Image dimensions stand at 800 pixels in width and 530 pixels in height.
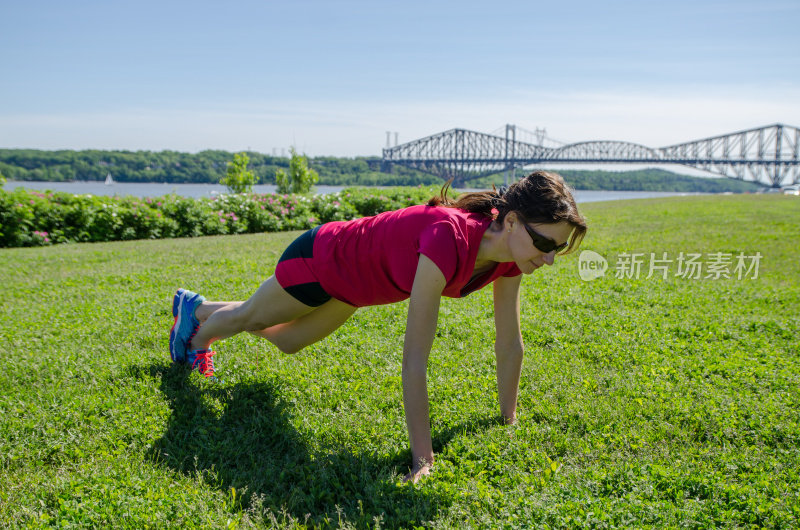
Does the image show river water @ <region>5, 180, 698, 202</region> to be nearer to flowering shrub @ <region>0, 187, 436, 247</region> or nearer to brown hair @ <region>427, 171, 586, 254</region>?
flowering shrub @ <region>0, 187, 436, 247</region>

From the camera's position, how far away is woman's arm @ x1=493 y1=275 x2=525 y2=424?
A: 3160mm

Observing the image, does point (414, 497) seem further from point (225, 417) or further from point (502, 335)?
point (225, 417)

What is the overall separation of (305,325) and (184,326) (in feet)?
2.83

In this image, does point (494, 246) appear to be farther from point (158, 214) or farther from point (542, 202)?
point (158, 214)

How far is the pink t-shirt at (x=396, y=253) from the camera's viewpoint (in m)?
2.59

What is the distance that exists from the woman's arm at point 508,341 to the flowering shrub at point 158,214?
10.9 meters

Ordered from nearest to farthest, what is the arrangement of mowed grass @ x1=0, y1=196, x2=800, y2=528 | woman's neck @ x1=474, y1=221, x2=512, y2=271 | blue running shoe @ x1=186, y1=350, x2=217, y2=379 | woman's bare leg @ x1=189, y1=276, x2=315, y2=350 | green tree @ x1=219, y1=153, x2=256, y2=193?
mowed grass @ x1=0, y1=196, x2=800, y2=528
woman's neck @ x1=474, y1=221, x2=512, y2=271
woman's bare leg @ x1=189, y1=276, x2=315, y2=350
blue running shoe @ x1=186, y1=350, x2=217, y2=379
green tree @ x1=219, y1=153, x2=256, y2=193

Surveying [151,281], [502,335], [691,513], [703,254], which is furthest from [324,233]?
[703,254]

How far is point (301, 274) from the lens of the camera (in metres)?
3.20

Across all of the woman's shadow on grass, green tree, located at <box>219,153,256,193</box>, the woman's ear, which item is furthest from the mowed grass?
green tree, located at <box>219,153,256,193</box>

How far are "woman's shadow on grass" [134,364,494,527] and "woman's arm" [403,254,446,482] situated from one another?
0.31 m

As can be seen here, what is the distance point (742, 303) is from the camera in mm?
5973

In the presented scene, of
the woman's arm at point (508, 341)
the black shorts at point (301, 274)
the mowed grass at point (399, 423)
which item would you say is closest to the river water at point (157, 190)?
the mowed grass at point (399, 423)

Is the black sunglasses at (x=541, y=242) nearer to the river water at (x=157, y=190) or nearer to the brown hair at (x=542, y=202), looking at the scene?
the brown hair at (x=542, y=202)
